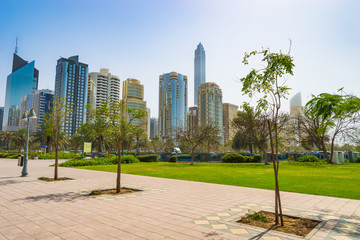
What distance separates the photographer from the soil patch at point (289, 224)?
5123 millimetres

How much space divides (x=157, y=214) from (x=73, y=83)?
176m

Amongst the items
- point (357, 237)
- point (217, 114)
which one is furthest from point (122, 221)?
point (217, 114)

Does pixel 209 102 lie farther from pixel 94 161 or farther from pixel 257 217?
pixel 257 217

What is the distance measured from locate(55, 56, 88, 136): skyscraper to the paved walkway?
534ft

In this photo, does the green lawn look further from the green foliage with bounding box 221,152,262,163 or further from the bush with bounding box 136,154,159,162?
the bush with bounding box 136,154,159,162

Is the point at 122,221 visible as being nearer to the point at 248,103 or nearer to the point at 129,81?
the point at 248,103

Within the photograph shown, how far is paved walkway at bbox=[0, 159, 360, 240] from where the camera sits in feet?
15.9

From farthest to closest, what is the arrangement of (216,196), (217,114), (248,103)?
(217,114) < (216,196) < (248,103)

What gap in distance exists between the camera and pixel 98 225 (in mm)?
5426

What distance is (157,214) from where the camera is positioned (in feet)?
21.1

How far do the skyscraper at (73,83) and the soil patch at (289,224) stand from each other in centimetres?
16695

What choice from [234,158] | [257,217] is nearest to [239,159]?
[234,158]

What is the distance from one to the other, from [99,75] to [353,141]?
16243 centimetres

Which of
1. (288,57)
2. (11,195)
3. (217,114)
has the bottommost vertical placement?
(11,195)
